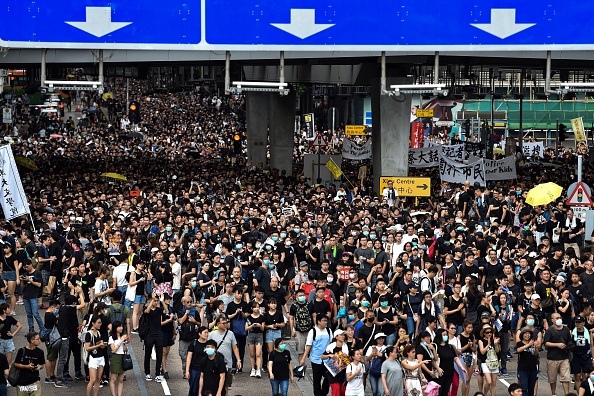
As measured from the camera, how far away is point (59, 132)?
3297 inches

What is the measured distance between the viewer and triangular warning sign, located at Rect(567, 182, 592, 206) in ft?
84.1

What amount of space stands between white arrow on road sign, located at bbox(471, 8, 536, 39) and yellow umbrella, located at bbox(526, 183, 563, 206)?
360 centimetres

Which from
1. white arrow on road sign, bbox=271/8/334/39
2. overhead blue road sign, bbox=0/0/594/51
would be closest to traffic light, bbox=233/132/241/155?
overhead blue road sign, bbox=0/0/594/51

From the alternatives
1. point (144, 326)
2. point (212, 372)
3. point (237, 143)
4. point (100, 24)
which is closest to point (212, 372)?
point (212, 372)

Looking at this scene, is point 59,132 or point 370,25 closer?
point 370,25

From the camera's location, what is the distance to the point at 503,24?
2872cm

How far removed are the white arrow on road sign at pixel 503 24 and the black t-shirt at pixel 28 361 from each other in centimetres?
1610

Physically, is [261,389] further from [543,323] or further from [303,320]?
[543,323]

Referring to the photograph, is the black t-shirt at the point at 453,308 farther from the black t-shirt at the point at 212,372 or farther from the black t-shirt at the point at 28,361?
the black t-shirt at the point at 28,361

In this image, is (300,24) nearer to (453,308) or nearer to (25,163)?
(453,308)

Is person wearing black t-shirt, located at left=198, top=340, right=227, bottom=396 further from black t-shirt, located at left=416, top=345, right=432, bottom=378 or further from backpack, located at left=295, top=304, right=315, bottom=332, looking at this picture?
backpack, located at left=295, top=304, right=315, bottom=332

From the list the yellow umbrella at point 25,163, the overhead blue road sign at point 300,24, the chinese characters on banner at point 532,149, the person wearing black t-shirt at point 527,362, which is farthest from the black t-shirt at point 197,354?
the chinese characters on banner at point 532,149

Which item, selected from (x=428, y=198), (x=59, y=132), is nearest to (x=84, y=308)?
(x=428, y=198)

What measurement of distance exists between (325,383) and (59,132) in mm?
69317
